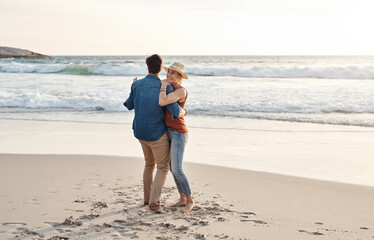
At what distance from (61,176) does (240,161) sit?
108 inches

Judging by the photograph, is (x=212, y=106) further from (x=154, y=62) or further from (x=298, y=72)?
(x=298, y=72)

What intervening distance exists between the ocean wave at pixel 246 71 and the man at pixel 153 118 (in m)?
28.6

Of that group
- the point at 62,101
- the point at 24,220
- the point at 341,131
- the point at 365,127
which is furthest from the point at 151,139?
the point at 62,101

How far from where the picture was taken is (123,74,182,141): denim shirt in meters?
4.13

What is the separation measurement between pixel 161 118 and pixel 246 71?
30.5 meters

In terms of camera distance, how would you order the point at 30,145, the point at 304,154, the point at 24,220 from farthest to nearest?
1. the point at 30,145
2. the point at 304,154
3. the point at 24,220

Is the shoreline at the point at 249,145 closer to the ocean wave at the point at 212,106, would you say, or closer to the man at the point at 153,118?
the man at the point at 153,118

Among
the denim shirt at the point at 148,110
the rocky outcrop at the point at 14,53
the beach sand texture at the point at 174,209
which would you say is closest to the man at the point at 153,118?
the denim shirt at the point at 148,110

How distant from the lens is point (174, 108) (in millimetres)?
4016

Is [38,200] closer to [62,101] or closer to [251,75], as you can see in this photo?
[62,101]

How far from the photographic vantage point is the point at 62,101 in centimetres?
1512

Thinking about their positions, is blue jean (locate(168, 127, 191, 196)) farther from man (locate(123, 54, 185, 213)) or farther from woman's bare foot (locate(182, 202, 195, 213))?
woman's bare foot (locate(182, 202, 195, 213))

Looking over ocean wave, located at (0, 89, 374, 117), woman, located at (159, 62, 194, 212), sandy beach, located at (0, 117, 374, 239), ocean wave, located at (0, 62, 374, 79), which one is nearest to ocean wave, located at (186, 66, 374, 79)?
ocean wave, located at (0, 62, 374, 79)

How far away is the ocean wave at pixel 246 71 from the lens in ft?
104
